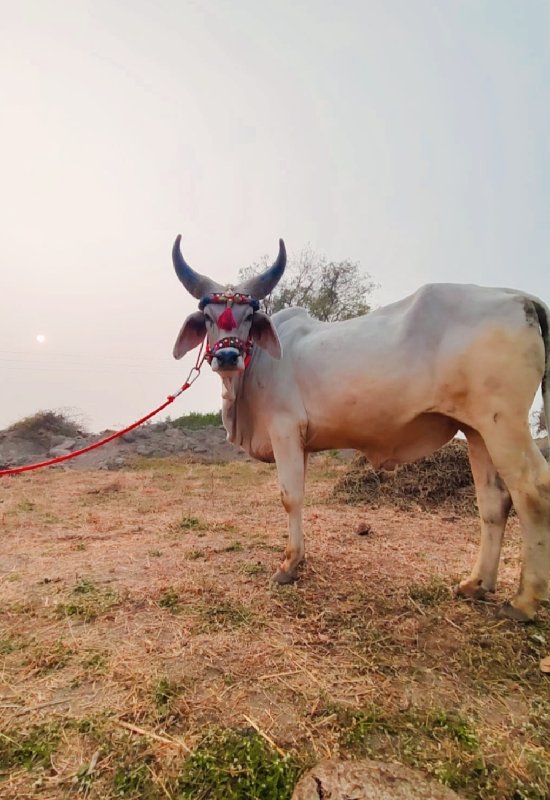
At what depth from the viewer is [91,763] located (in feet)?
5.72

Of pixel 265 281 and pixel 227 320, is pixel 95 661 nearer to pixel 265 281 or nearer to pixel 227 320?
pixel 227 320

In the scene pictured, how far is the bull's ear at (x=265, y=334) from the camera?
3539 mm

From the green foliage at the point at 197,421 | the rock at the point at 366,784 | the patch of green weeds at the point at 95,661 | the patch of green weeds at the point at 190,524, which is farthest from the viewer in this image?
the green foliage at the point at 197,421

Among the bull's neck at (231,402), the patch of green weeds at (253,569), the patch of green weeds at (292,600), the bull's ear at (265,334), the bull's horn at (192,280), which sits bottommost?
the patch of green weeds at (292,600)

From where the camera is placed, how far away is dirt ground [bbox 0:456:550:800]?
5.82ft

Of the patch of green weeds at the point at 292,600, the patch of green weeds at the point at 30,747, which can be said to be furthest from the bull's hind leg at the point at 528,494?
the patch of green weeds at the point at 30,747

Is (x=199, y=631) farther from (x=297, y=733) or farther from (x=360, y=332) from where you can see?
(x=360, y=332)

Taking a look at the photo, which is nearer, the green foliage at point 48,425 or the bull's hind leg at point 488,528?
the bull's hind leg at point 488,528

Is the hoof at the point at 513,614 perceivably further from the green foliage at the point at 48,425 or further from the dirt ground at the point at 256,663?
the green foliage at the point at 48,425

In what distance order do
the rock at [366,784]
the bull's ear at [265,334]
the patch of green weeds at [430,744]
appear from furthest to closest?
1. the bull's ear at [265,334]
2. the patch of green weeds at [430,744]
3. the rock at [366,784]

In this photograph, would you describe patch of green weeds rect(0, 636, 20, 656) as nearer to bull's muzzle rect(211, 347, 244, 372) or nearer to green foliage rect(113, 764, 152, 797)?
green foliage rect(113, 764, 152, 797)

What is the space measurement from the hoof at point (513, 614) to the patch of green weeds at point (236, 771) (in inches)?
72.8

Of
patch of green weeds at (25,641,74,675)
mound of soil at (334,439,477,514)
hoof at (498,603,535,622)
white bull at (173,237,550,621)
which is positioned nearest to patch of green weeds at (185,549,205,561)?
white bull at (173,237,550,621)

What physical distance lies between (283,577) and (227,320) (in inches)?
78.0
